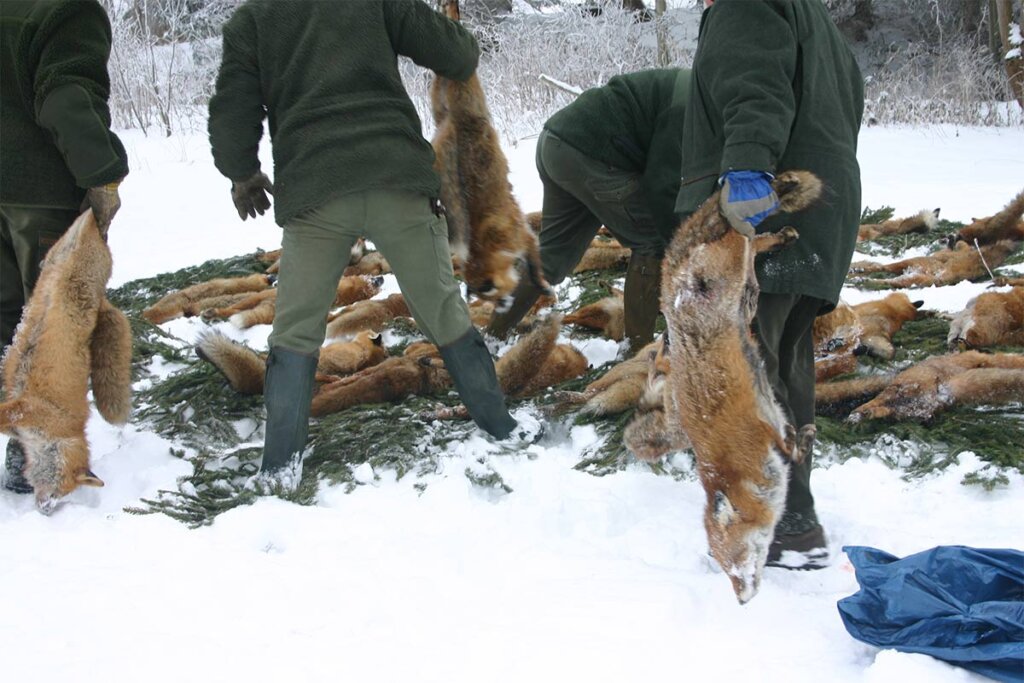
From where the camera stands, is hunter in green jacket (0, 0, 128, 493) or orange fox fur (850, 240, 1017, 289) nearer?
hunter in green jacket (0, 0, 128, 493)

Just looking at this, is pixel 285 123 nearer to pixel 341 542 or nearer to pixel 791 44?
pixel 341 542

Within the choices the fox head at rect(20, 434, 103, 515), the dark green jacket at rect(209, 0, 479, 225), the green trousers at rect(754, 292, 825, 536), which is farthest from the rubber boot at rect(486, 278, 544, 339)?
the fox head at rect(20, 434, 103, 515)

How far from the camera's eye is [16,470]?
132 inches

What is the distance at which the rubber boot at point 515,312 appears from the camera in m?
4.51

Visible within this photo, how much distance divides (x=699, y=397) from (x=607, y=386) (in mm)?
1751

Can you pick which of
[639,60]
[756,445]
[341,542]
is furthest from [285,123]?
[639,60]

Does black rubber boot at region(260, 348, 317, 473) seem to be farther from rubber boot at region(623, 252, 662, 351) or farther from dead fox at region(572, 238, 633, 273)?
dead fox at region(572, 238, 633, 273)

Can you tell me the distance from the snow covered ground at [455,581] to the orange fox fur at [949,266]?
3.12m

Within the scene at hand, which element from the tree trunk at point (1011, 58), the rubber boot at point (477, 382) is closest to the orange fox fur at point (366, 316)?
the rubber boot at point (477, 382)

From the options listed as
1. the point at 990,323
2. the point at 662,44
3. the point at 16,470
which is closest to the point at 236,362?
the point at 16,470

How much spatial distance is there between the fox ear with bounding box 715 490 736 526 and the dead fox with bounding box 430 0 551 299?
1.83 m

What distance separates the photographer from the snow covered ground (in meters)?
2.14

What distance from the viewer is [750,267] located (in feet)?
7.95

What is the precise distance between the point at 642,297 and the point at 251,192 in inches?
88.3
